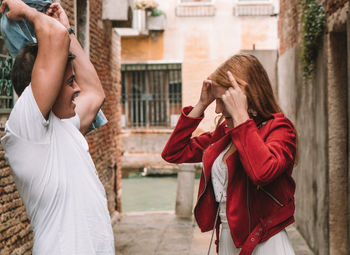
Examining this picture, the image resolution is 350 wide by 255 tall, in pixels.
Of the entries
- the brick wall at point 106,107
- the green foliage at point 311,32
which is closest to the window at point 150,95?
the brick wall at point 106,107

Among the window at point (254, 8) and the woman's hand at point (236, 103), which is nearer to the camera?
the woman's hand at point (236, 103)

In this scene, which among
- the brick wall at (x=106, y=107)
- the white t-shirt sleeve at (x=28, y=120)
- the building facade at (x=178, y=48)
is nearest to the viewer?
the white t-shirt sleeve at (x=28, y=120)

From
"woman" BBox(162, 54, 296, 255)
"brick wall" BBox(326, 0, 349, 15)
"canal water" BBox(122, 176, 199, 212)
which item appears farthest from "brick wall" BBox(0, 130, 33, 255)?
"canal water" BBox(122, 176, 199, 212)

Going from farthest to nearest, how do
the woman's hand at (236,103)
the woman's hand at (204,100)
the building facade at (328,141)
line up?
the building facade at (328,141) → the woman's hand at (204,100) → the woman's hand at (236,103)

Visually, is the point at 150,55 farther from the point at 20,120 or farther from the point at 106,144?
the point at 20,120

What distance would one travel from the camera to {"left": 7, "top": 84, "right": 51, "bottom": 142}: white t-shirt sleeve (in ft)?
5.60

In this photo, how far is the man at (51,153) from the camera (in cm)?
172

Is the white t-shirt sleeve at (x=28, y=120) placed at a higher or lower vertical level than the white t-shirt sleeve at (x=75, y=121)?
higher

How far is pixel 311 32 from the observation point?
6.38 metres

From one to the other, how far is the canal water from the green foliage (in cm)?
679

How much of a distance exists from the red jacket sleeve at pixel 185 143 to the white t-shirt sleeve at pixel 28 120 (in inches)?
46.9

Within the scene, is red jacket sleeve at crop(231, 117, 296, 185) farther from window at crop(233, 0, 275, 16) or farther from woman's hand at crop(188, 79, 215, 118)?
window at crop(233, 0, 275, 16)

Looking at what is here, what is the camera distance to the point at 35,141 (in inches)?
68.4

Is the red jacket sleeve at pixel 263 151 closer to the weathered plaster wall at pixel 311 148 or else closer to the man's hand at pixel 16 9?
the man's hand at pixel 16 9
